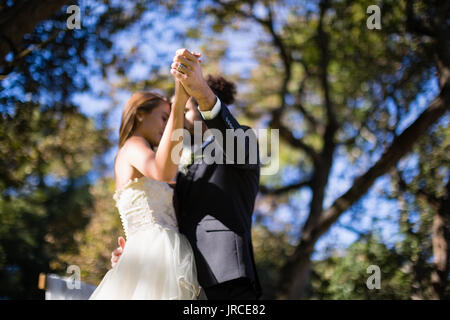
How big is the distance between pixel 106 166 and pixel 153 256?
11081 mm

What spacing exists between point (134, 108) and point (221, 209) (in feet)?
2.45

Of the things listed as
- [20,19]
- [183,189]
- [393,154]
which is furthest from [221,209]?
[393,154]

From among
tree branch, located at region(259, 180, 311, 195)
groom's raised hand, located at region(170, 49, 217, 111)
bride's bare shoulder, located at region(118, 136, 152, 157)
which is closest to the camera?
groom's raised hand, located at region(170, 49, 217, 111)

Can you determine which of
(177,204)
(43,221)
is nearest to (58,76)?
(177,204)

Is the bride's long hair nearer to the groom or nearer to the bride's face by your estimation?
the bride's face

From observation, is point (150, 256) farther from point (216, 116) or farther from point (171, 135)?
point (216, 116)

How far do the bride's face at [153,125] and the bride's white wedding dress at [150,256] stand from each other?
0.81ft

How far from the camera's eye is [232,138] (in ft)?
6.47

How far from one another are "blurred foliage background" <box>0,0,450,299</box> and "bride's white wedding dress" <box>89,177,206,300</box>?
6.55 feet

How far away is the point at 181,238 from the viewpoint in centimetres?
213

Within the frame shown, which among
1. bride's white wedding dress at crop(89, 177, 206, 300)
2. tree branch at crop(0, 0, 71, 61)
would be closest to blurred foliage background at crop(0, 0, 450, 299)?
tree branch at crop(0, 0, 71, 61)

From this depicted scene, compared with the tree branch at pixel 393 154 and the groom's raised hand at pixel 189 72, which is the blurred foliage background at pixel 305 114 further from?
the groom's raised hand at pixel 189 72

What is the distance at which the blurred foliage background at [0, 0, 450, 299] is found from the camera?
4.88 metres

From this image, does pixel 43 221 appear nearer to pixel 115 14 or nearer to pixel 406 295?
pixel 115 14
